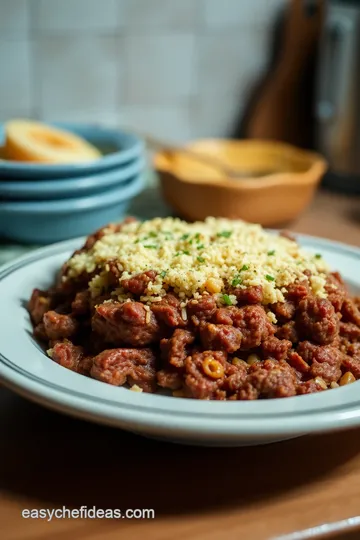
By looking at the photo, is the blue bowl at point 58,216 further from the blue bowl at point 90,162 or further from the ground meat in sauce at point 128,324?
the ground meat in sauce at point 128,324

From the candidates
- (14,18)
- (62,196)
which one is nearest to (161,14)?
(14,18)

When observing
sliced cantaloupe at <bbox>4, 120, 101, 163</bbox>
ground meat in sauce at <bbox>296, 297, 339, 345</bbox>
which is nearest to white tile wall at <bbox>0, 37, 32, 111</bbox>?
sliced cantaloupe at <bbox>4, 120, 101, 163</bbox>

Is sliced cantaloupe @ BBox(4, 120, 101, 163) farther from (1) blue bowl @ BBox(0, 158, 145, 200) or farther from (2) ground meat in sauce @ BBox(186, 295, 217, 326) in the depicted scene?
(2) ground meat in sauce @ BBox(186, 295, 217, 326)

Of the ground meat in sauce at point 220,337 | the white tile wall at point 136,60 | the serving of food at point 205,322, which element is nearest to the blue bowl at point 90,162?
the white tile wall at point 136,60

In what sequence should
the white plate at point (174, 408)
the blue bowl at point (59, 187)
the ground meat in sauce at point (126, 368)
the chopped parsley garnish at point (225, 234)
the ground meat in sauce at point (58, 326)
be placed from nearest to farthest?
the white plate at point (174, 408), the ground meat in sauce at point (126, 368), the ground meat in sauce at point (58, 326), the chopped parsley garnish at point (225, 234), the blue bowl at point (59, 187)

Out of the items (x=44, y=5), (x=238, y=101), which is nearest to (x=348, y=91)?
(x=238, y=101)

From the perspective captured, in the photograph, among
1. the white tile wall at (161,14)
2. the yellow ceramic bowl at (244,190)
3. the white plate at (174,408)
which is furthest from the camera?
the white tile wall at (161,14)

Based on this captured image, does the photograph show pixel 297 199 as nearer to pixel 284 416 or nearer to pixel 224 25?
pixel 224 25
